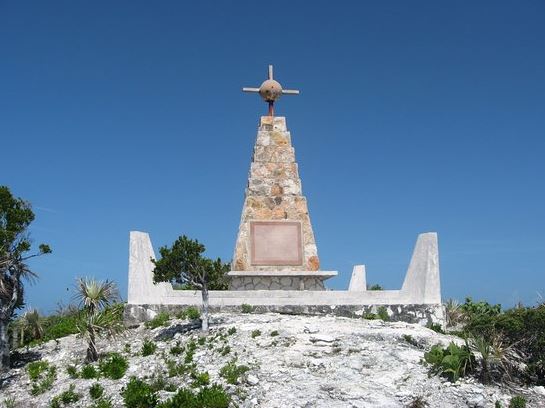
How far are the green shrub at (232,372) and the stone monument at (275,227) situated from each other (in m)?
7.68

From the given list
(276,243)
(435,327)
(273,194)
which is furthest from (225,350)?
(273,194)

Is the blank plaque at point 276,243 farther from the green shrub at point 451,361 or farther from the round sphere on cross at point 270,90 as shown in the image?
the green shrub at point 451,361

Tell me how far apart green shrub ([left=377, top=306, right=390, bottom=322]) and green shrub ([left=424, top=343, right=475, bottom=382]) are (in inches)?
202

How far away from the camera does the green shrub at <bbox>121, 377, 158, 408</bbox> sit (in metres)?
15.2

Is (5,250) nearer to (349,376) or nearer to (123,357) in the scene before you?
(123,357)

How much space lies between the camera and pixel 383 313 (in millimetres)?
22484

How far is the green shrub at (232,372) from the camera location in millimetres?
15859

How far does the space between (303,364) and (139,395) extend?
4070mm

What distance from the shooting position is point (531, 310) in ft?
62.7

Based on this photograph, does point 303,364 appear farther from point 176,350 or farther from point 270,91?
point 270,91

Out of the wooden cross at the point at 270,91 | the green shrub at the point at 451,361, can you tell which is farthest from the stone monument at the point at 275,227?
the green shrub at the point at 451,361

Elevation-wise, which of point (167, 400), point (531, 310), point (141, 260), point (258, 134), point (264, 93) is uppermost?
point (264, 93)

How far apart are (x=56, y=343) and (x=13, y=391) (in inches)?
147

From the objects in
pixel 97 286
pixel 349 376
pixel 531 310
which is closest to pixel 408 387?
pixel 349 376
